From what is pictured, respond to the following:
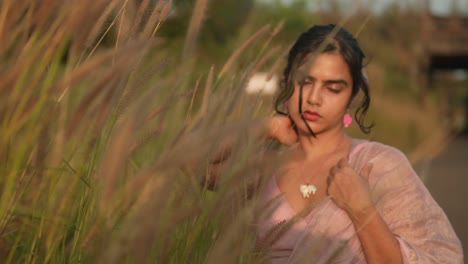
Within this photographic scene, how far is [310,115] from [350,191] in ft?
1.01

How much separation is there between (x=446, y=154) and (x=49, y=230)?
55.0 ft

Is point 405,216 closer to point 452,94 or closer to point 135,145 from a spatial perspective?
point 135,145

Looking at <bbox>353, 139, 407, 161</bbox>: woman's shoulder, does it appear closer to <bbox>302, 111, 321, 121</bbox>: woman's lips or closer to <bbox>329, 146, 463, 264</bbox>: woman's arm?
<bbox>329, 146, 463, 264</bbox>: woman's arm

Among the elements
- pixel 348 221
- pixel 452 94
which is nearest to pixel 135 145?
pixel 348 221

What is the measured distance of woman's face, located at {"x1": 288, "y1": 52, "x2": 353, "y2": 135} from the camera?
112 inches

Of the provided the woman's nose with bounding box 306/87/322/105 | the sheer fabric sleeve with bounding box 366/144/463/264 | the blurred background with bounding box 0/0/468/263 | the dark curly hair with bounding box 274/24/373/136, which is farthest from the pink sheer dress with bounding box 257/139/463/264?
the blurred background with bounding box 0/0/468/263

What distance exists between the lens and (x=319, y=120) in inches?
113

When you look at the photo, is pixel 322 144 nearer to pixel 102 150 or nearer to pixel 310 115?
pixel 310 115

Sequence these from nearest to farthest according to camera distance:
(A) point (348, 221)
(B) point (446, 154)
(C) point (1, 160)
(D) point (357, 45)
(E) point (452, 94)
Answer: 1. (C) point (1, 160)
2. (A) point (348, 221)
3. (D) point (357, 45)
4. (B) point (446, 154)
5. (E) point (452, 94)

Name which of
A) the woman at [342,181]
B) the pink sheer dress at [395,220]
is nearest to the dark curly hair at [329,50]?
the woman at [342,181]

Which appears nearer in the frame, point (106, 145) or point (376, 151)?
point (106, 145)

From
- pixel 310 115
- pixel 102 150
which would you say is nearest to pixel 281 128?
pixel 310 115

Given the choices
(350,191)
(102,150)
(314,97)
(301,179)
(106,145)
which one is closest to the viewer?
(106,145)

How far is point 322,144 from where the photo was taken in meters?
3.04
